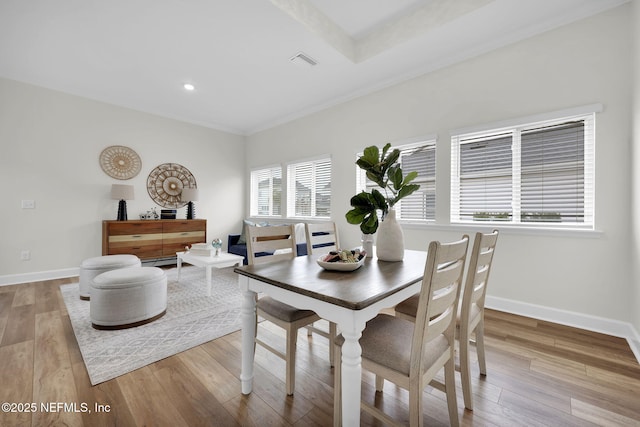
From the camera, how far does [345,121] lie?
4.09 metres

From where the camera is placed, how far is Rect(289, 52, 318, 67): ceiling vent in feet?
9.96

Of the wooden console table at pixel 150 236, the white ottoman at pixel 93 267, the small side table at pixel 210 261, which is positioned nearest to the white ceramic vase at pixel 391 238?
the small side table at pixel 210 261

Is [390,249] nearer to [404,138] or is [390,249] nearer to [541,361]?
[541,361]

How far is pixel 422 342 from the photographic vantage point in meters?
0.99

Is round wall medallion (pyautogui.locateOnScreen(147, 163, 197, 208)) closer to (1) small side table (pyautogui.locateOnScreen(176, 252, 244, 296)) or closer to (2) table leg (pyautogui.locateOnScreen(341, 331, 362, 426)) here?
(1) small side table (pyautogui.locateOnScreen(176, 252, 244, 296))

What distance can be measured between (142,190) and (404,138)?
444 cm

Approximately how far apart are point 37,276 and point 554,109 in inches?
259

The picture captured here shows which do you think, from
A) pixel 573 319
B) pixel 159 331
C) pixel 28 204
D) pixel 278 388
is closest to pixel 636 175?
pixel 573 319

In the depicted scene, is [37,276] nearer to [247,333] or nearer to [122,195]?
[122,195]

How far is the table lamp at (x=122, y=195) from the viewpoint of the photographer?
13.6 feet

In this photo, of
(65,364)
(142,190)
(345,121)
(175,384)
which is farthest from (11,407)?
(345,121)

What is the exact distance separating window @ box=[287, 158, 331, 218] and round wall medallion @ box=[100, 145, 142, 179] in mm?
2659

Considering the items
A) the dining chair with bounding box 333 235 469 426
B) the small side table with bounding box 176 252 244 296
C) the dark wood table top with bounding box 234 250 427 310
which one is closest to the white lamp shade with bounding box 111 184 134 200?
the small side table with bounding box 176 252 244 296

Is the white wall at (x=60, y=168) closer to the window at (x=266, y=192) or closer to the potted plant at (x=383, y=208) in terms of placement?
the window at (x=266, y=192)
